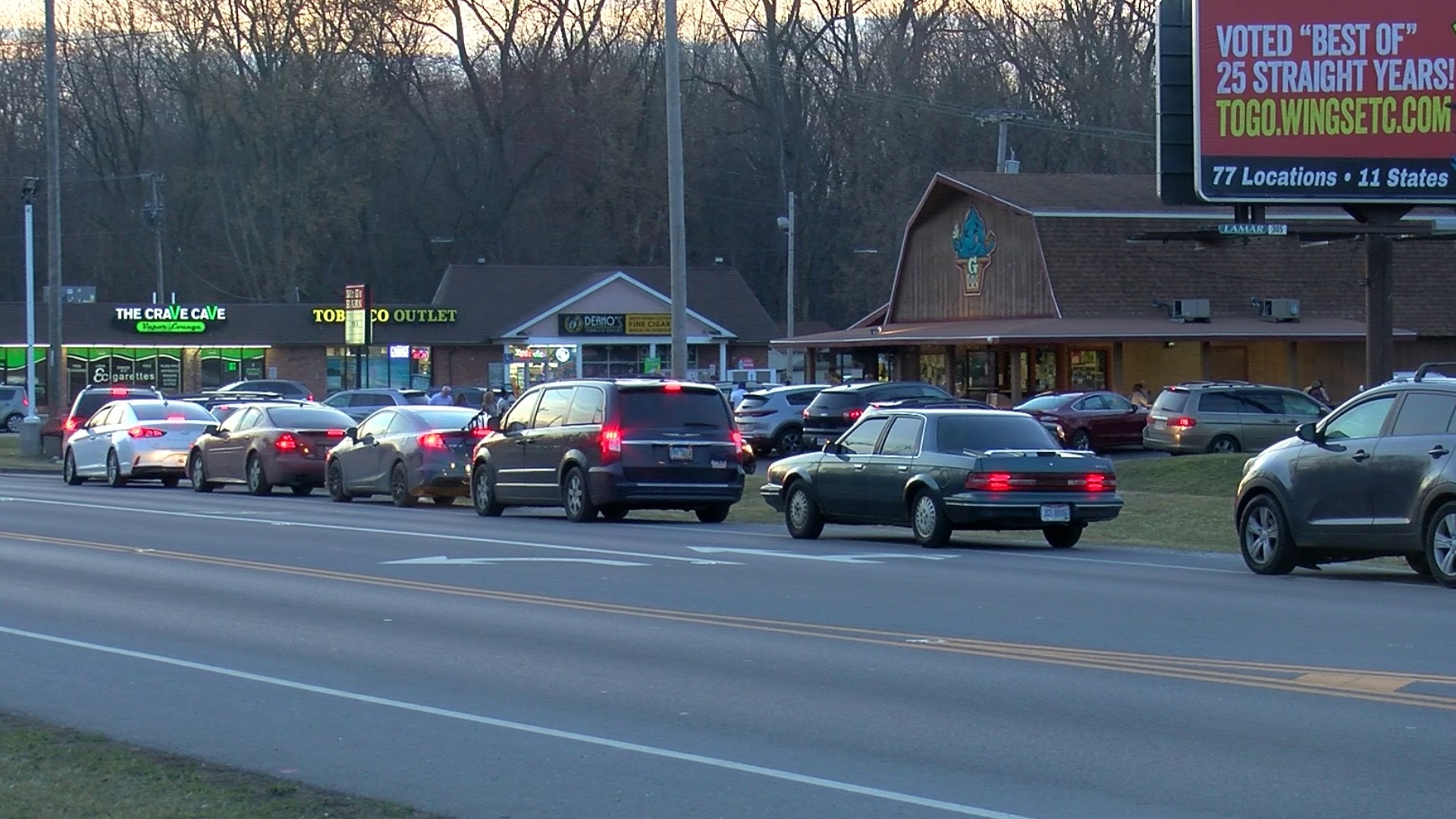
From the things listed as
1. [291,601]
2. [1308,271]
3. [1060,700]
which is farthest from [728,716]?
[1308,271]


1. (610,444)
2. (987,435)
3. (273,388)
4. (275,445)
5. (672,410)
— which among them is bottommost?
(275,445)

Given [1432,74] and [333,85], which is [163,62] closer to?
[333,85]

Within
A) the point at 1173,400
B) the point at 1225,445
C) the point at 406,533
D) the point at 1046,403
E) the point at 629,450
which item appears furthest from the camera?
the point at 1046,403

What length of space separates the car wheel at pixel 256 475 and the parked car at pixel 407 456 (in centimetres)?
178

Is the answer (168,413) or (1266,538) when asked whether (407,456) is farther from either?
(1266,538)

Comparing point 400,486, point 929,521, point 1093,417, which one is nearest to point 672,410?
point 929,521

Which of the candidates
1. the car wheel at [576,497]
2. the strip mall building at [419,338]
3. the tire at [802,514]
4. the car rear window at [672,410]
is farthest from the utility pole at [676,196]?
the strip mall building at [419,338]

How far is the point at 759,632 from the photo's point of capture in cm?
1238

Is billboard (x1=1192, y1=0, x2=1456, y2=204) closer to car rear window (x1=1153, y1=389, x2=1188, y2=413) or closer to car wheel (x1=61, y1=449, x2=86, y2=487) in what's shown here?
car rear window (x1=1153, y1=389, x2=1188, y2=413)

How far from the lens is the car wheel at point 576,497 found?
22.9 meters

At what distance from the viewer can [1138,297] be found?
159ft

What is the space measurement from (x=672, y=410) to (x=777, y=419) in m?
19.2

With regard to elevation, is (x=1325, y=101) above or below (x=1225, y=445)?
above

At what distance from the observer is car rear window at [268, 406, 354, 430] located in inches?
1206
